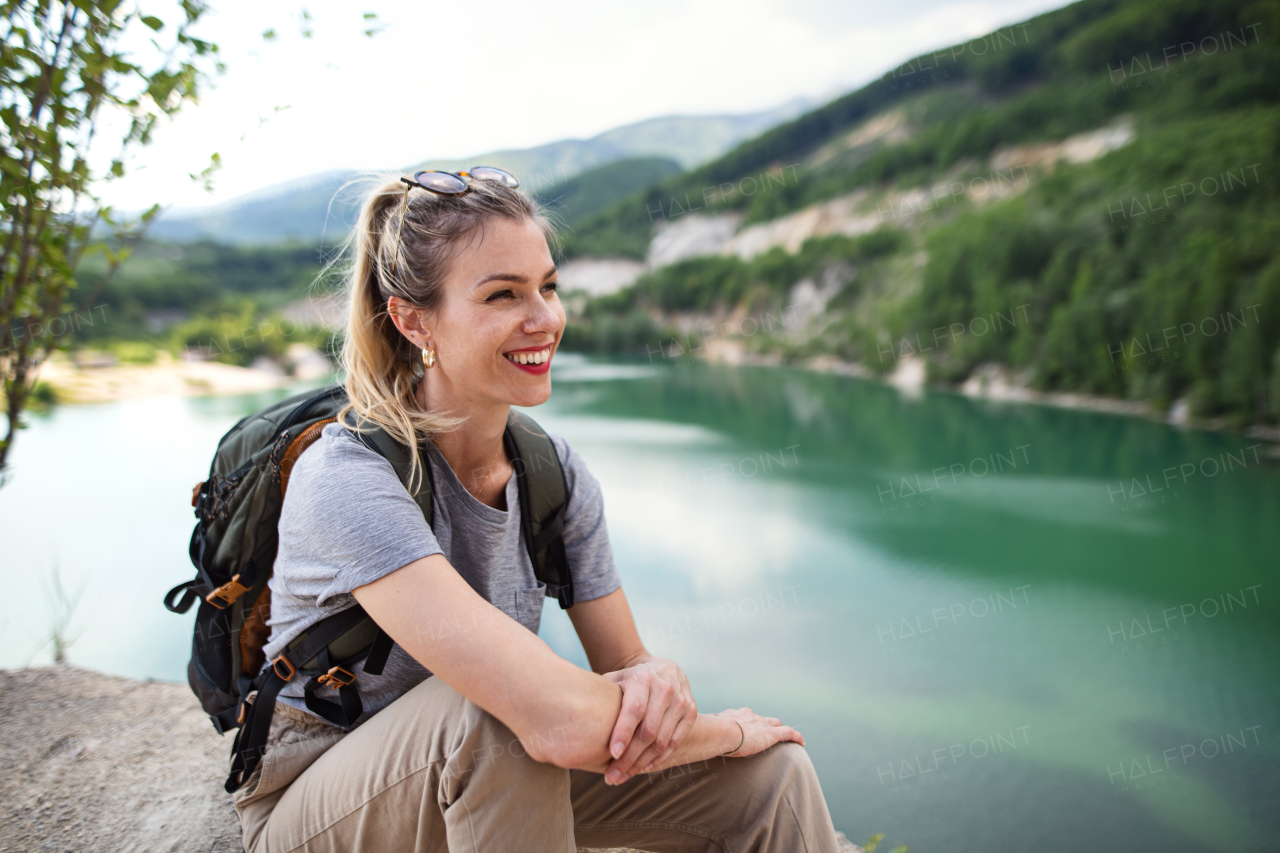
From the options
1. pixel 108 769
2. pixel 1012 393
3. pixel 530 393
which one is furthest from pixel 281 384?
pixel 530 393

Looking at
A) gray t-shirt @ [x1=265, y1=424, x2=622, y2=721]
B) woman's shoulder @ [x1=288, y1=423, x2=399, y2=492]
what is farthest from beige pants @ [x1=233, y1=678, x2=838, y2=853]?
woman's shoulder @ [x1=288, y1=423, x2=399, y2=492]

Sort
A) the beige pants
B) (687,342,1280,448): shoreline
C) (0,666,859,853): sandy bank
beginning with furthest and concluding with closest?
(687,342,1280,448): shoreline
(0,666,859,853): sandy bank
the beige pants

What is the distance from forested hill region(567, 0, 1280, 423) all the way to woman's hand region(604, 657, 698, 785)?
10706 mm

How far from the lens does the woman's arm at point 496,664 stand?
947 millimetres

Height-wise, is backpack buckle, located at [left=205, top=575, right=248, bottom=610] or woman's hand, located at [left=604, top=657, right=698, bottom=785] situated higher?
backpack buckle, located at [left=205, top=575, right=248, bottom=610]

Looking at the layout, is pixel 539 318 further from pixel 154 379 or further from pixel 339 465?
pixel 154 379

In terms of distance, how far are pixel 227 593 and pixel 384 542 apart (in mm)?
370

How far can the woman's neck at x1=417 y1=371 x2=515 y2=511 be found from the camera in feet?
4.21

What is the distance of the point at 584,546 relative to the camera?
4.52 ft

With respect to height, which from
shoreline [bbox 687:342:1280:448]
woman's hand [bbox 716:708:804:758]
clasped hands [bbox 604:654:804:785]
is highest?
clasped hands [bbox 604:654:804:785]

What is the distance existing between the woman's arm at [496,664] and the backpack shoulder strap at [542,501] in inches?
12.5

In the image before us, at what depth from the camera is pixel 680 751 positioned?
1.09 metres

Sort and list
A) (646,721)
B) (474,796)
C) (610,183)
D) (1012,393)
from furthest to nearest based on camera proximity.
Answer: (610,183) → (1012,393) → (646,721) → (474,796)

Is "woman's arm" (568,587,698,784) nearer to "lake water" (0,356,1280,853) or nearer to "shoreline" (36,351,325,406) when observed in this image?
"lake water" (0,356,1280,853)
